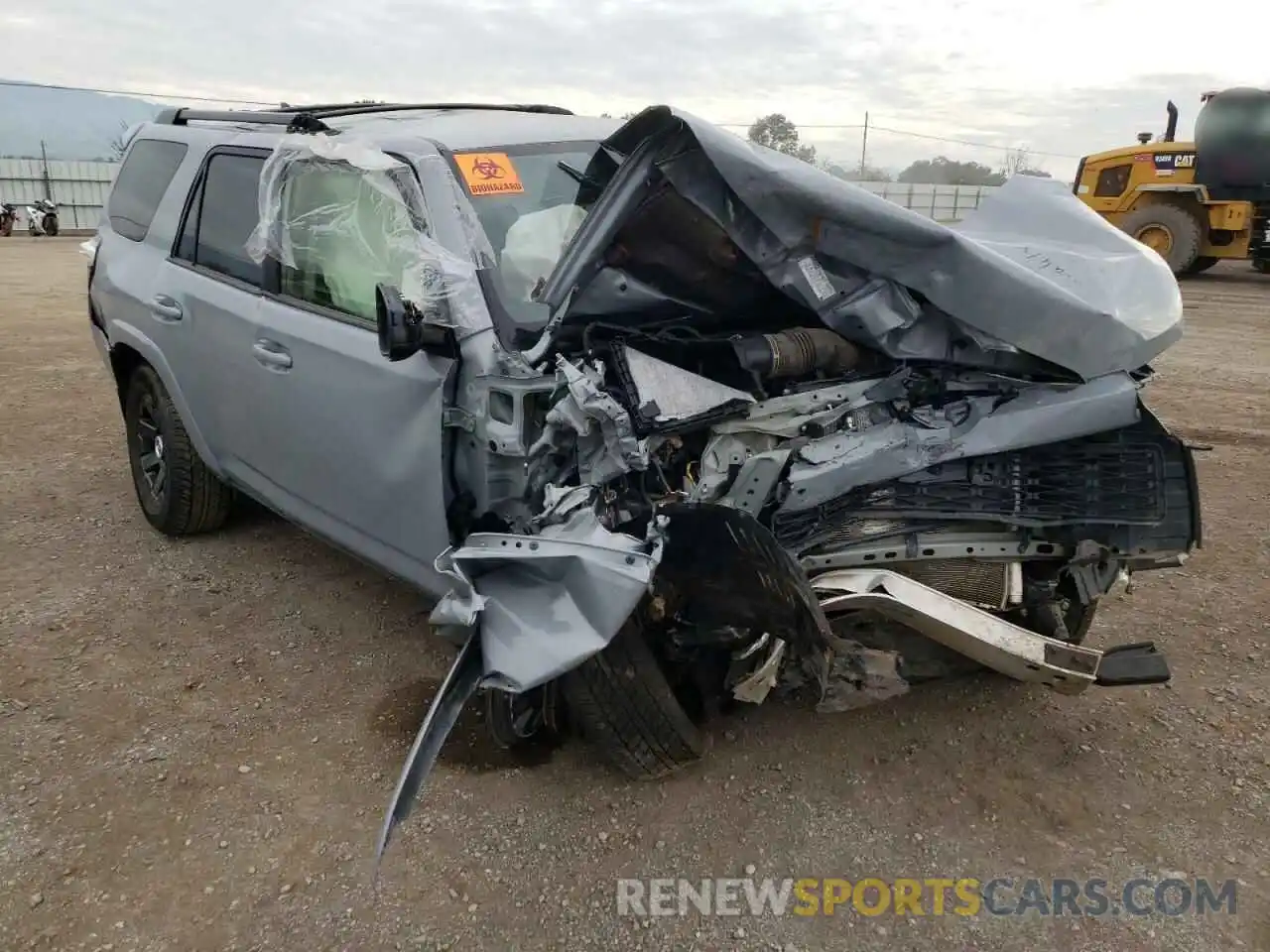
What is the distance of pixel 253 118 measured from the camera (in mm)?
3887

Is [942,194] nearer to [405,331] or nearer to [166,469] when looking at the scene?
[166,469]

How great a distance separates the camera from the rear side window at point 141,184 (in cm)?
425

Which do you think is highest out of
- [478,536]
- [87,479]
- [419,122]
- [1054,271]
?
[419,122]

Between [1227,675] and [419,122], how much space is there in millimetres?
3484

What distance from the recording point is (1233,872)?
2479 millimetres

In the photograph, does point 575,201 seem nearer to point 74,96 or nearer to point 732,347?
point 732,347

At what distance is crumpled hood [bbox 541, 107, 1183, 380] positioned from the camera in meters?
2.48

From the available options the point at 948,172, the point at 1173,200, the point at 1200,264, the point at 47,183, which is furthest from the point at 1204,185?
the point at 47,183

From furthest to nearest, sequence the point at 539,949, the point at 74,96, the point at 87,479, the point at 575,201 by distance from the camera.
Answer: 1. the point at 74,96
2. the point at 87,479
3. the point at 575,201
4. the point at 539,949

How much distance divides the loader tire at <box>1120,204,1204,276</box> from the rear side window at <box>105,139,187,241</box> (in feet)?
45.2

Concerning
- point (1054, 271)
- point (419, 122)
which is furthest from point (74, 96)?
point (1054, 271)

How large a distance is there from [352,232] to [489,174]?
49 cm

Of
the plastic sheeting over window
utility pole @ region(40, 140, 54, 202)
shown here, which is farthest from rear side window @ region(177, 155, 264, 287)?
utility pole @ region(40, 140, 54, 202)

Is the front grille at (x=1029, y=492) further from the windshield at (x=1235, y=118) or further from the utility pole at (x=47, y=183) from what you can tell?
the utility pole at (x=47, y=183)
